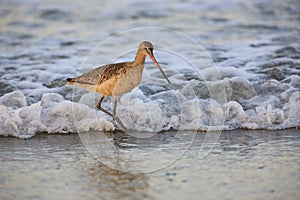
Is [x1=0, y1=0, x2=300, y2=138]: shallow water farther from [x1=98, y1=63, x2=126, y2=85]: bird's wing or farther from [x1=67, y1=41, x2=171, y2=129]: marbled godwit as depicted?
[x1=98, y1=63, x2=126, y2=85]: bird's wing

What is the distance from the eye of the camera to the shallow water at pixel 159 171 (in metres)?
4.22

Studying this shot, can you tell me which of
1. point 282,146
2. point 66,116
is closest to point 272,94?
point 282,146

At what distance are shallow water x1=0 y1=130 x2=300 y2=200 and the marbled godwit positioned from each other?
594 mm

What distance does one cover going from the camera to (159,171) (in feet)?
15.6

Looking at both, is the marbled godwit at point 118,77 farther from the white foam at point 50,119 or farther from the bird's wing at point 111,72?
the white foam at point 50,119

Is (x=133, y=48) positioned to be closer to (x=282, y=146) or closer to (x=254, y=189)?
(x=282, y=146)

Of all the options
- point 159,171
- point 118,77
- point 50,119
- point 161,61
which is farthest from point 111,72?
point 161,61

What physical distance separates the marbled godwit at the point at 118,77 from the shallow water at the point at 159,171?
1.95 ft

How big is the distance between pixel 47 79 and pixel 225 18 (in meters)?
5.51

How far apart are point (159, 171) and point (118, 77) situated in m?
1.73

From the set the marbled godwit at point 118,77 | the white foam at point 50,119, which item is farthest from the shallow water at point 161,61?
the marbled godwit at point 118,77

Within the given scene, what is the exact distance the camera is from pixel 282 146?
18.0ft

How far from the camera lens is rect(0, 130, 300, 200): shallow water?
422cm

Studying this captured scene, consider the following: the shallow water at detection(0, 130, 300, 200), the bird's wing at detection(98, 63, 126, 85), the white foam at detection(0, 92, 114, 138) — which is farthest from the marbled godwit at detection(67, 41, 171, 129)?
the shallow water at detection(0, 130, 300, 200)
